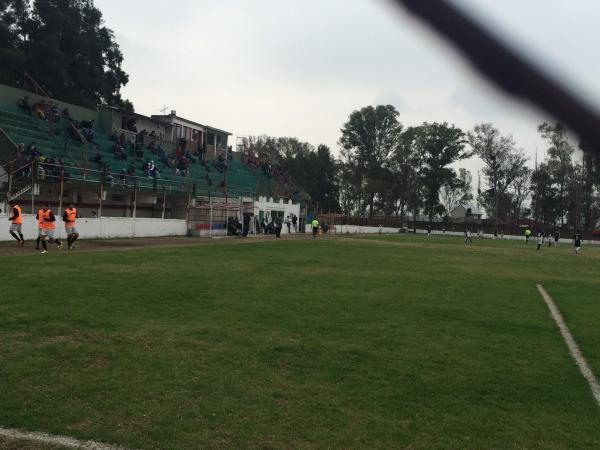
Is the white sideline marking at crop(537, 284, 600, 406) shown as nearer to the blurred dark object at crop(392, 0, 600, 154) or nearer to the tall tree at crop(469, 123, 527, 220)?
the tall tree at crop(469, 123, 527, 220)

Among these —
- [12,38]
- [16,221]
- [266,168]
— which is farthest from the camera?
[266,168]

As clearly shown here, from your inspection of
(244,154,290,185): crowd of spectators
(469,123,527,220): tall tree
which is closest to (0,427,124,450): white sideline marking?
(469,123,527,220): tall tree

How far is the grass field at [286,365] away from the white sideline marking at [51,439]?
100 millimetres

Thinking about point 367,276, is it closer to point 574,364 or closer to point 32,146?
point 574,364

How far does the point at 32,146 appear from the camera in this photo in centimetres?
3170

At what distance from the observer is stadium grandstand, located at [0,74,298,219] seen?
30797 millimetres

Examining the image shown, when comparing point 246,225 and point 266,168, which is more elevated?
point 266,168

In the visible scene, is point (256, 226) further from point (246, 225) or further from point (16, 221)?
point (16, 221)

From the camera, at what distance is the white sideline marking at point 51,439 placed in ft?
14.7

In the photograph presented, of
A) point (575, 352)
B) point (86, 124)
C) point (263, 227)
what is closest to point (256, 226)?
point (263, 227)

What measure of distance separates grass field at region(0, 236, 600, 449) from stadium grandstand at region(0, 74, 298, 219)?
18589 millimetres

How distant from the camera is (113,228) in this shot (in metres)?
31.4

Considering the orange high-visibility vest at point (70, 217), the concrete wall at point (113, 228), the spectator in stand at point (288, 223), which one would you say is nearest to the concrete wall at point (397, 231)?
the spectator in stand at point (288, 223)

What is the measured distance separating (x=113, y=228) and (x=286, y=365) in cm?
2649
